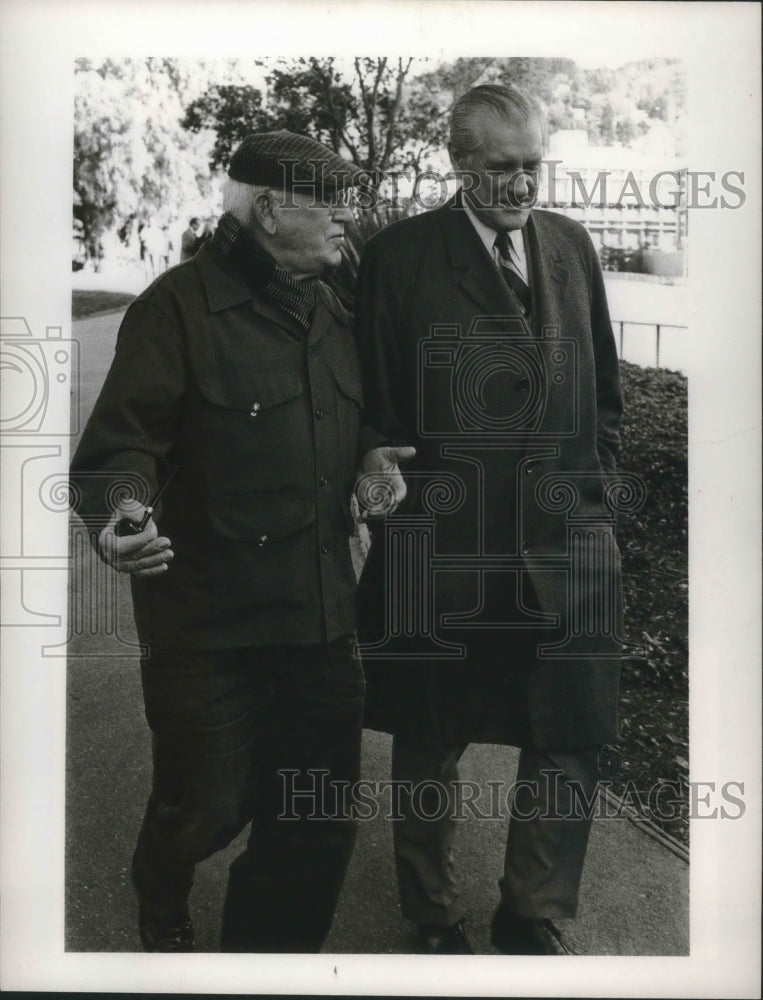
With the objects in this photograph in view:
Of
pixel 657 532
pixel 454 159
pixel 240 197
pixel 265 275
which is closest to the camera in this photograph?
pixel 265 275

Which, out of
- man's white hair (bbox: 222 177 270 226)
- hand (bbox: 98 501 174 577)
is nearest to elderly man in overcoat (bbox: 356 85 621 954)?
man's white hair (bbox: 222 177 270 226)

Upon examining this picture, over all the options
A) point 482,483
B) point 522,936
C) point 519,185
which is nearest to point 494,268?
point 519,185

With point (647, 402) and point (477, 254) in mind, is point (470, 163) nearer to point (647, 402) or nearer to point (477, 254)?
point (477, 254)

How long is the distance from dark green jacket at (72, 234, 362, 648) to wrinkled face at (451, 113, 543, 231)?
1.79ft

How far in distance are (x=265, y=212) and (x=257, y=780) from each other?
1.55 m

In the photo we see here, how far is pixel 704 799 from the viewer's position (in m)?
3.36

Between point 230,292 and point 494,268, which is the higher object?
point 494,268

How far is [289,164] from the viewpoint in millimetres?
3088

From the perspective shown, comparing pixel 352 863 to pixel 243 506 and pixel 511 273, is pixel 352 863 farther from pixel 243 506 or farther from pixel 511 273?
pixel 511 273

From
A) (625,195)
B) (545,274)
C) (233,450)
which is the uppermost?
(625,195)

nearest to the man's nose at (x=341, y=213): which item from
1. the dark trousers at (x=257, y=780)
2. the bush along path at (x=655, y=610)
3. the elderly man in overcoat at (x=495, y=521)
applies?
the elderly man in overcoat at (x=495, y=521)

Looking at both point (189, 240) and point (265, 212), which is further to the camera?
point (189, 240)

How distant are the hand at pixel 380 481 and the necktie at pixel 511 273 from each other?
0.53 meters

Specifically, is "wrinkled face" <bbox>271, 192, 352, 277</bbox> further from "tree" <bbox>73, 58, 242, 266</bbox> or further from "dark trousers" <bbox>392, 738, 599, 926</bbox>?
"dark trousers" <bbox>392, 738, 599, 926</bbox>
